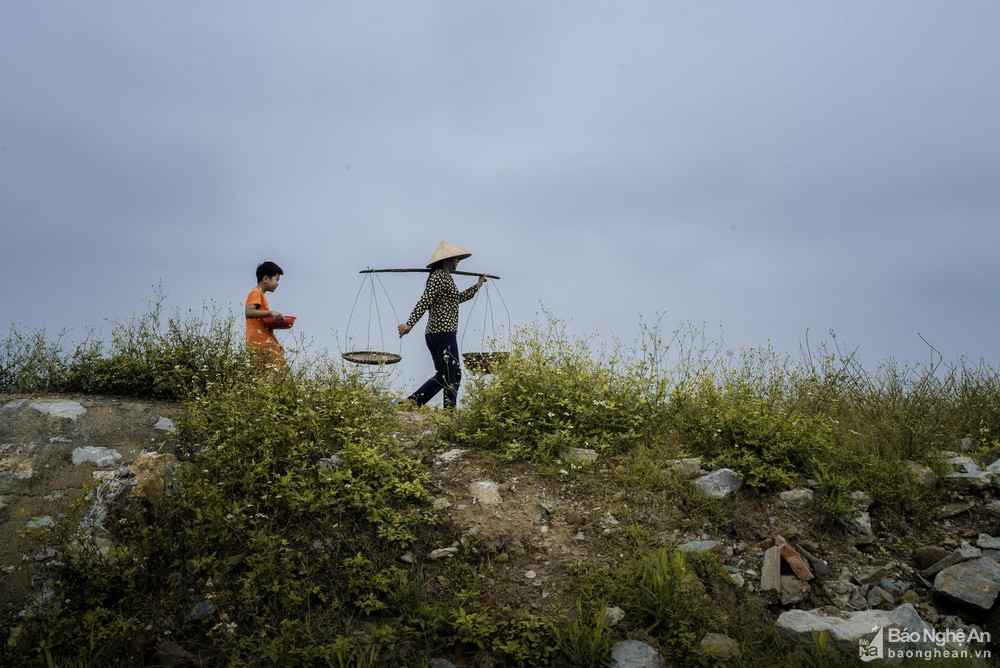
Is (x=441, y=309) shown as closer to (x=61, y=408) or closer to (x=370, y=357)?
(x=370, y=357)

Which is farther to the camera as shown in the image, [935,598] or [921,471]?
[921,471]

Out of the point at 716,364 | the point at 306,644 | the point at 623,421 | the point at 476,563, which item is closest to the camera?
the point at 306,644

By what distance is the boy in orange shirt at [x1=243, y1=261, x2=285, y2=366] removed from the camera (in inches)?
395

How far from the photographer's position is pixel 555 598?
18.9 ft

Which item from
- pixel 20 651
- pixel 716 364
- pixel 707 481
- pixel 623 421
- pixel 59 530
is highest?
pixel 716 364

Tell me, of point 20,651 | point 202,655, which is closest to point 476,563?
point 202,655

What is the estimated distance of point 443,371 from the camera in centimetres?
1138

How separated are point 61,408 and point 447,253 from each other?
5.75m

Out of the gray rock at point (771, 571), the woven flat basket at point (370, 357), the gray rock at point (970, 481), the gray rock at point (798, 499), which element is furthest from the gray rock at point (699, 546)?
the woven flat basket at point (370, 357)

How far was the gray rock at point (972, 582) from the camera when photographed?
5.96 metres

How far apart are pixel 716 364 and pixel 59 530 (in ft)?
23.2

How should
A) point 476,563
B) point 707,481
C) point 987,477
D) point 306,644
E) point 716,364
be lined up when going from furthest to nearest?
point 716,364, point 987,477, point 707,481, point 476,563, point 306,644

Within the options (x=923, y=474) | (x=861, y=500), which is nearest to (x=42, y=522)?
(x=861, y=500)

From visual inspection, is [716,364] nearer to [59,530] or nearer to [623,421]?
[623,421]
